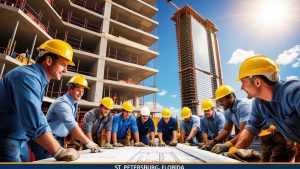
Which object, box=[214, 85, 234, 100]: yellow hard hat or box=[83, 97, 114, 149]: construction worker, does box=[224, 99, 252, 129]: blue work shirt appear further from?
box=[83, 97, 114, 149]: construction worker

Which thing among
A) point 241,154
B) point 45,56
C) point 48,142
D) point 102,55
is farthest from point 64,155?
point 102,55

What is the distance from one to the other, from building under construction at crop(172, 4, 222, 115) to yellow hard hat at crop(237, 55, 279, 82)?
35.4 m

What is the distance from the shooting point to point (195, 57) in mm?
41156

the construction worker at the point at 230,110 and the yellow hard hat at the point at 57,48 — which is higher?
the yellow hard hat at the point at 57,48

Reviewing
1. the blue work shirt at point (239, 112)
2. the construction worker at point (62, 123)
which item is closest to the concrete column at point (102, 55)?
the construction worker at point (62, 123)

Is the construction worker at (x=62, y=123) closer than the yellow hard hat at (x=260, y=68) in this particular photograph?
No

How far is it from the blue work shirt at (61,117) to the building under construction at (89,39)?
7.05 m

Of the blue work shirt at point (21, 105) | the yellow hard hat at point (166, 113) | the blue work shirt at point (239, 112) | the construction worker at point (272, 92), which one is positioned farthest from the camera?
the yellow hard hat at point (166, 113)

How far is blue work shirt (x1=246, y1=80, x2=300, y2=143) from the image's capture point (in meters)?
1.33

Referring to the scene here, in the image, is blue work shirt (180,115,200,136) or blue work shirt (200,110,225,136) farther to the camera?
blue work shirt (180,115,200,136)

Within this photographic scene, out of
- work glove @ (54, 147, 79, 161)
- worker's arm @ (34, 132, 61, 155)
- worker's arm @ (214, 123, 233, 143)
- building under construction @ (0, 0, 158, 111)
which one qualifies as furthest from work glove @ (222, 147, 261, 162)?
building under construction @ (0, 0, 158, 111)

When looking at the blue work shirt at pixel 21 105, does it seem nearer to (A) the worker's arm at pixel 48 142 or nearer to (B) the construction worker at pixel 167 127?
(A) the worker's arm at pixel 48 142

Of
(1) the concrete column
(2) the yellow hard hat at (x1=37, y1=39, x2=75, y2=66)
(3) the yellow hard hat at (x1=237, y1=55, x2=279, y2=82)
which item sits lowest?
(3) the yellow hard hat at (x1=237, y1=55, x2=279, y2=82)

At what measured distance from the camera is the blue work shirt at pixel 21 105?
1.10m
